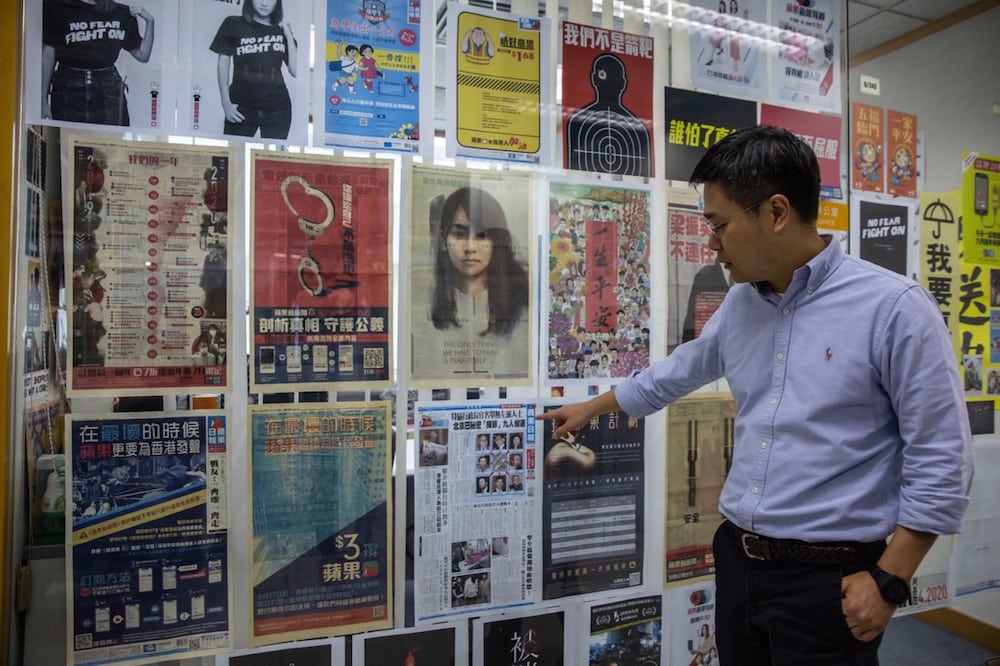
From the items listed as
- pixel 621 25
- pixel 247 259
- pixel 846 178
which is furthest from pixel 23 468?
pixel 846 178

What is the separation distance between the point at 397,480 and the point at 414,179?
2.68 ft

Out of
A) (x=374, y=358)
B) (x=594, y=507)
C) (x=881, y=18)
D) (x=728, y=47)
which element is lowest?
(x=594, y=507)

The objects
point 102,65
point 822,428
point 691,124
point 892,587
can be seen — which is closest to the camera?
point 892,587

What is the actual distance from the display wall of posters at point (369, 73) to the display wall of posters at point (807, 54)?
122cm

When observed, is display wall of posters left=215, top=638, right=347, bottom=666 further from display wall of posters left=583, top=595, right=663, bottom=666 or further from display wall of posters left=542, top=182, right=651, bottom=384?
display wall of posters left=542, top=182, right=651, bottom=384

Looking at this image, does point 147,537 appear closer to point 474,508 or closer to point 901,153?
point 474,508

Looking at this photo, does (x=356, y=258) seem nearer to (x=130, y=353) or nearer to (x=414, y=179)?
(x=414, y=179)

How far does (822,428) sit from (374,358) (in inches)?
42.0

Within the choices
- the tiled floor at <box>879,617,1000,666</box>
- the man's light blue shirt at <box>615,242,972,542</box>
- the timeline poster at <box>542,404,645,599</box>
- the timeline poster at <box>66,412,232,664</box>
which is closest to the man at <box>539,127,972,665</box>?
the man's light blue shirt at <box>615,242,972,542</box>

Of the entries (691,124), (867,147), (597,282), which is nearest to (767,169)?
(597,282)

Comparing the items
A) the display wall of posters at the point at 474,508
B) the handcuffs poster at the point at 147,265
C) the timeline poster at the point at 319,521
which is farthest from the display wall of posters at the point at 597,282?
the handcuffs poster at the point at 147,265

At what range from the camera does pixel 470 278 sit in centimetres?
178

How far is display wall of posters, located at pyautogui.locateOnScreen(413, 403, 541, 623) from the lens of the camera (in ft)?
5.74

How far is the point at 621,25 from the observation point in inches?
75.0
